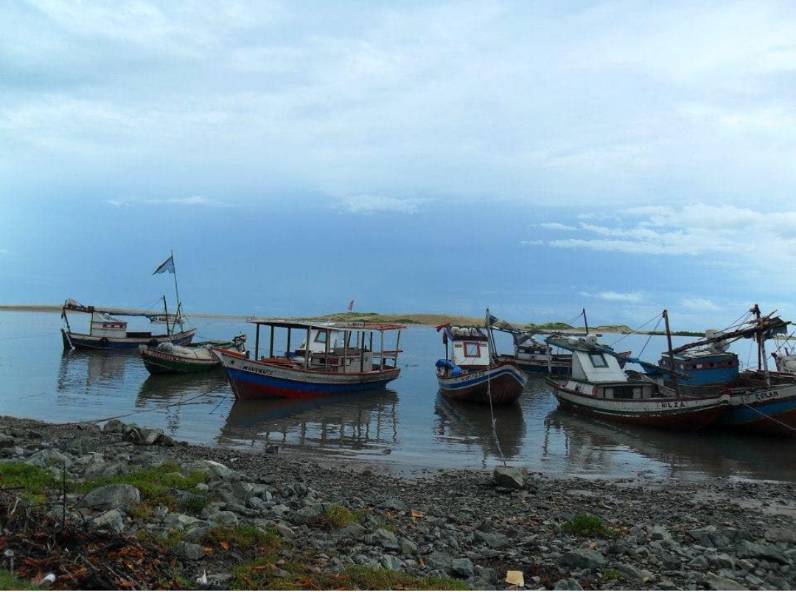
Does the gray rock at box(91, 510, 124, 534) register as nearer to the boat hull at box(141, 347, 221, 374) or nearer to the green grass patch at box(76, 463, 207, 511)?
the green grass patch at box(76, 463, 207, 511)

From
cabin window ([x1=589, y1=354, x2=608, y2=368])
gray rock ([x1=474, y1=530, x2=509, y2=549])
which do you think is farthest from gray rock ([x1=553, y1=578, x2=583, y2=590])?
cabin window ([x1=589, y1=354, x2=608, y2=368])

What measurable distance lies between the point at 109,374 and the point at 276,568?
39.8m

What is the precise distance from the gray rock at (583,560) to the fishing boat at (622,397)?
Result: 20519 millimetres

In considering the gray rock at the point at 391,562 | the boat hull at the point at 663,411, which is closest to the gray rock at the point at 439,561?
the gray rock at the point at 391,562

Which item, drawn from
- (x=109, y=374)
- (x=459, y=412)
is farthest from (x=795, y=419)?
(x=109, y=374)

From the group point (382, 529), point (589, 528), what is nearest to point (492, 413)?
point (589, 528)

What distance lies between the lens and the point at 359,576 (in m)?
6.71

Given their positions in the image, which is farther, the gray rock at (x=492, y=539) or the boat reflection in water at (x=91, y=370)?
the boat reflection in water at (x=91, y=370)

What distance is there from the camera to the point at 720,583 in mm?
7555

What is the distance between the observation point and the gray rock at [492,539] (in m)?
8.94

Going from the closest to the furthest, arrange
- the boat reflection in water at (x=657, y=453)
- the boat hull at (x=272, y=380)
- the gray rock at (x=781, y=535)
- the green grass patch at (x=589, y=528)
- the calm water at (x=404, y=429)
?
the green grass patch at (x=589, y=528)
the gray rock at (x=781, y=535)
the boat reflection in water at (x=657, y=453)
the calm water at (x=404, y=429)
the boat hull at (x=272, y=380)

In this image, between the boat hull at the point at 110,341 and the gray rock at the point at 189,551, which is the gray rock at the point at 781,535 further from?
the boat hull at the point at 110,341

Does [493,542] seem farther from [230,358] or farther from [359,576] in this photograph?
[230,358]

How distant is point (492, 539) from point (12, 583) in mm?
Answer: 6530
